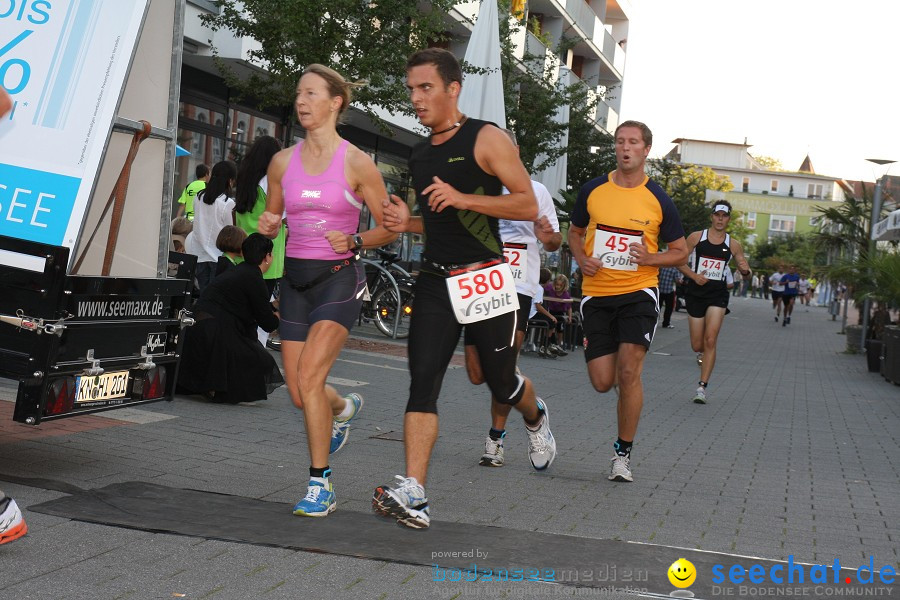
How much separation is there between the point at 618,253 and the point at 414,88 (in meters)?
2.25

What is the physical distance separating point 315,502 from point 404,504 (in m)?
0.46

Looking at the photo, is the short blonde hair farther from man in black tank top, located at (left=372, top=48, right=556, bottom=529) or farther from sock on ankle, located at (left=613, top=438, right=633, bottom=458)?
sock on ankle, located at (left=613, top=438, right=633, bottom=458)

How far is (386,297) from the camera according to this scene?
1650 cm

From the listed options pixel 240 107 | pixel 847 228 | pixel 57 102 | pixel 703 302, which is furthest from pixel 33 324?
pixel 847 228

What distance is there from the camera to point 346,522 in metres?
5.29

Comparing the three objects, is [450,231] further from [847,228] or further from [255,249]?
[847,228]

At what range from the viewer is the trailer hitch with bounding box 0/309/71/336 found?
535 cm

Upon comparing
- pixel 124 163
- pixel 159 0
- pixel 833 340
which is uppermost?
pixel 159 0

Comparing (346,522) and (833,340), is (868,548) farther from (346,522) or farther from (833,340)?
(833,340)

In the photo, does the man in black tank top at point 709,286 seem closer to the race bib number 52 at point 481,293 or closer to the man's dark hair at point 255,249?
the man's dark hair at point 255,249

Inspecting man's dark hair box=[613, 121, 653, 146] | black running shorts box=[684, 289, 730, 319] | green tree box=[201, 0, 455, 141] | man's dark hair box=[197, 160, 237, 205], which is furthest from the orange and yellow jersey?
green tree box=[201, 0, 455, 141]

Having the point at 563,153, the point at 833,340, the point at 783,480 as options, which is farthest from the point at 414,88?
the point at 833,340

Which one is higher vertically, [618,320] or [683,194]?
[683,194]

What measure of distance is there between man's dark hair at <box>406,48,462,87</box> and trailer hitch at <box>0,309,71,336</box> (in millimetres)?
2013
